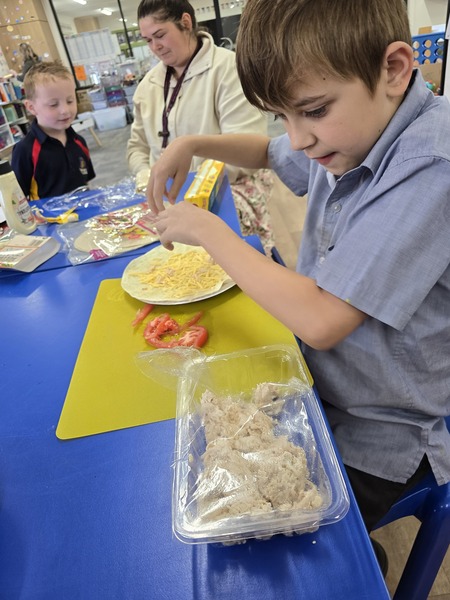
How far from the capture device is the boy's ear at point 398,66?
53cm

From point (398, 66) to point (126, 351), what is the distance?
62 centimetres

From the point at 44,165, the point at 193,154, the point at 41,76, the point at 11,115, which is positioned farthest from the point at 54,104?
the point at 11,115

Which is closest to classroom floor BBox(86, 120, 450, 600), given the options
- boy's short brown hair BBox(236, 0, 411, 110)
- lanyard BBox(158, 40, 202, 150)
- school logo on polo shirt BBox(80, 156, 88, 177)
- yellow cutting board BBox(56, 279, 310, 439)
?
yellow cutting board BBox(56, 279, 310, 439)

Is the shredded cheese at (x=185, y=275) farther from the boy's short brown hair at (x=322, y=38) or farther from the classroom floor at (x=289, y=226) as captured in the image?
the classroom floor at (x=289, y=226)

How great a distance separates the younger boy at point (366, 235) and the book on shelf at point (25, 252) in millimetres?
572

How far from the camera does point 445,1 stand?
3.85 meters

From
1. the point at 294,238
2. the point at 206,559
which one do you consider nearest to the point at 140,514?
the point at 206,559

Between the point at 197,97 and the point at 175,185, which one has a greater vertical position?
the point at 197,97

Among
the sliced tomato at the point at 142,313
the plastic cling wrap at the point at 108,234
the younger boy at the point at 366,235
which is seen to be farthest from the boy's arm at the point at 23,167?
the younger boy at the point at 366,235

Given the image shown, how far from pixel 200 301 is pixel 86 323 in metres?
0.25

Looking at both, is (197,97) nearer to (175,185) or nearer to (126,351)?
(175,185)

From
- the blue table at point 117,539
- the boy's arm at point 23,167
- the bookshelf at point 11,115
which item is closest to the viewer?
the blue table at point 117,539

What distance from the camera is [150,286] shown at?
917 millimetres

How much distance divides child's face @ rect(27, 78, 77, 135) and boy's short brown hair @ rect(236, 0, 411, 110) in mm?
1597
